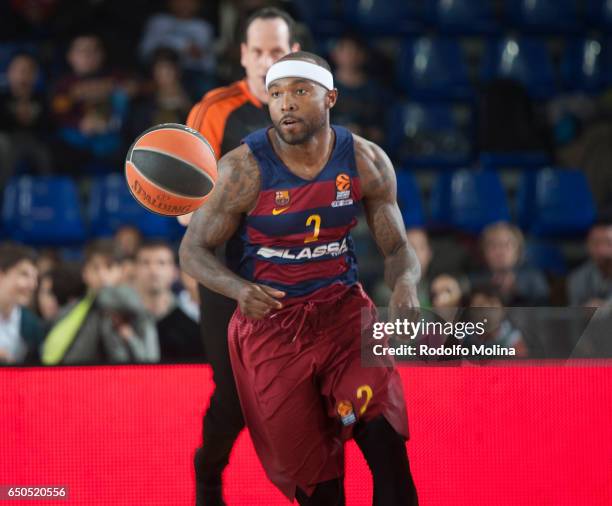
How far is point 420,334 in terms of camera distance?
140 inches

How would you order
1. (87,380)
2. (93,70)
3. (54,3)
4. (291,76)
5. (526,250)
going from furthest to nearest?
(54,3) < (93,70) < (526,250) < (87,380) < (291,76)

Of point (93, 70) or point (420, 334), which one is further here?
point (93, 70)

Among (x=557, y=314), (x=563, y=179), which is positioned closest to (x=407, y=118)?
(x=563, y=179)

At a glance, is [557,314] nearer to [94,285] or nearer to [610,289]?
[610,289]

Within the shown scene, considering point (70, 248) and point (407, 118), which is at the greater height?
point (407, 118)

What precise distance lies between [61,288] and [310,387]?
2.61 meters

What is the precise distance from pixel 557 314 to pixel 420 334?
1.70 feet

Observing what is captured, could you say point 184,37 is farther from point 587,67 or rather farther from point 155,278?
point 587,67

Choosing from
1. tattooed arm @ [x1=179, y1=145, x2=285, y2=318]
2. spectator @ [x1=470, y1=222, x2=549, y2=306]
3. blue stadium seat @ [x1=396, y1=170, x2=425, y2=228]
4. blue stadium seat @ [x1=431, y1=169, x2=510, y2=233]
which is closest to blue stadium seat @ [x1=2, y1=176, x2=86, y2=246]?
blue stadium seat @ [x1=396, y1=170, x2=425, y2=228]

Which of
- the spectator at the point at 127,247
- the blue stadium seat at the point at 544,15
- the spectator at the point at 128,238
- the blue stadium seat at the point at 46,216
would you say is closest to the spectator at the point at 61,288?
the spectator at the point at 127,247

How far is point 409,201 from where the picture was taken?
7.00 meters

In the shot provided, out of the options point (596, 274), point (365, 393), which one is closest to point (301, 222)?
point (365, 393)

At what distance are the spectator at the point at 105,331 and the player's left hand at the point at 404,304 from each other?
184cm

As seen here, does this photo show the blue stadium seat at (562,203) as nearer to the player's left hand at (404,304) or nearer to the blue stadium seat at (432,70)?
the blue stadium seat at (432,70)
